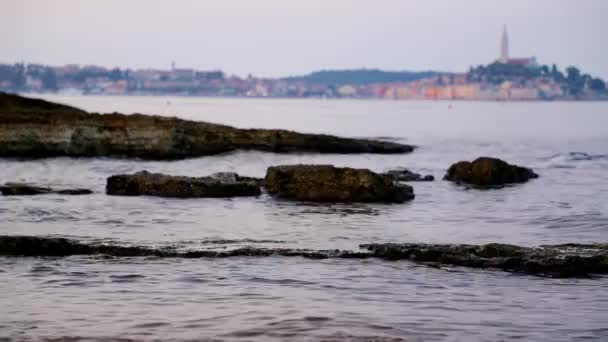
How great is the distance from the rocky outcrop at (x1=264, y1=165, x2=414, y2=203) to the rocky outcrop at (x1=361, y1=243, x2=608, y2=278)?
7.65 m

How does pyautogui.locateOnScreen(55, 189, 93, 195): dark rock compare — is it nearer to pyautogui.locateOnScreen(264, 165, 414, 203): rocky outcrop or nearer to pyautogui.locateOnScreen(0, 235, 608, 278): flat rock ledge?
pyautogui.locateOnScreen(264, 165, 414, 203): rocky outcrop

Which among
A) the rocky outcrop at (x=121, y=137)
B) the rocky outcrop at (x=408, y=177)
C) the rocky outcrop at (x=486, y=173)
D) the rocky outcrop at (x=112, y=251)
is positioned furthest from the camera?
the rocky outcrop at (x=121, y=137)

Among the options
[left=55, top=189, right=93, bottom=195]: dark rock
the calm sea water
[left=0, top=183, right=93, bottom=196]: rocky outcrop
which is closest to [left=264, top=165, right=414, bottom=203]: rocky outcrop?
the calm sea water

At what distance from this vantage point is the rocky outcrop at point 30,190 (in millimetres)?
22625

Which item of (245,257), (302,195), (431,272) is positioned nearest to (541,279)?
(431,272)

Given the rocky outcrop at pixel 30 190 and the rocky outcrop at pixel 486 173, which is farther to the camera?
the rocky outcrop at pixel 486 173

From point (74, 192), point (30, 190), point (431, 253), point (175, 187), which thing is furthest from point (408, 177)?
point (431, 253)

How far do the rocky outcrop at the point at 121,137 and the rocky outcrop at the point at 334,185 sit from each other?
13.8 metres

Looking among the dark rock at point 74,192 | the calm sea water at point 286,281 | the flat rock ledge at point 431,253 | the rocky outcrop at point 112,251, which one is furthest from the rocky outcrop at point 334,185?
the rocky outcrop at point 112,251

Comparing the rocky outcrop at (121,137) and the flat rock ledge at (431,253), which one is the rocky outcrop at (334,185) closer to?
the flat rock ledge at (431,253)

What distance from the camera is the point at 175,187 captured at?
2298 centimetres

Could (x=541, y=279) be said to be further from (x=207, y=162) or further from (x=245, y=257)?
(x=207, y=162)

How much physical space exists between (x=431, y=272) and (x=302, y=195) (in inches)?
Result: 391

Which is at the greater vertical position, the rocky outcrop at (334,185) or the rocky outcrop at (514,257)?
the rocky outcrop at (334,185)
